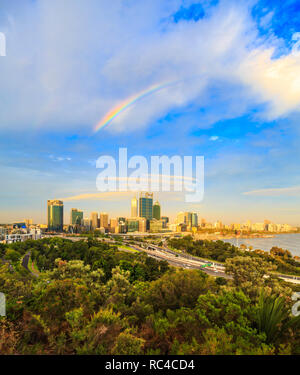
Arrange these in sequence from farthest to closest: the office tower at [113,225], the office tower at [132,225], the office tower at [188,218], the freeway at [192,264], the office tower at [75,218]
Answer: the office tower at [188,218], the office tower at [132,225], the office tower at [113,225], the office tower at [75,218], the freeway at [192,264]

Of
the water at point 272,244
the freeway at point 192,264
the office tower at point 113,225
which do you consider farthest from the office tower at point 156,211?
the freeway at point 192,264

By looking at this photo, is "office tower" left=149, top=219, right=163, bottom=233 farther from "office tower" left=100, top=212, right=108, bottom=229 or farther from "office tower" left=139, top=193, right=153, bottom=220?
"office tower" left=100, top=212, right=108, bottom=229

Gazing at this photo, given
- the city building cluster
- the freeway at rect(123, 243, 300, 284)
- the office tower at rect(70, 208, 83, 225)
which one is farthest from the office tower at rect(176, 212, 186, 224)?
the freeway at rect(123, 243, 300, 284)

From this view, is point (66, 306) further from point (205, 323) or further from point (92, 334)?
point (205, 323)

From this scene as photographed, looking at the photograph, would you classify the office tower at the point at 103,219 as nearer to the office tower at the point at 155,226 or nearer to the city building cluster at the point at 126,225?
the city building cluster at the point at 126,225
